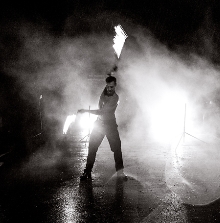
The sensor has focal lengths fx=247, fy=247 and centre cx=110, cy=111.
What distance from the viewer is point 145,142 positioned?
7.59 metres

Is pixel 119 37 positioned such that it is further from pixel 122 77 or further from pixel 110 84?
pixel 110 84

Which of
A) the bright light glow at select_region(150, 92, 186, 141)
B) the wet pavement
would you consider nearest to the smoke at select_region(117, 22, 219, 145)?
the bright light glow at select_region(150, 92, 186, 141)

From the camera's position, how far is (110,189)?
366 centimetres

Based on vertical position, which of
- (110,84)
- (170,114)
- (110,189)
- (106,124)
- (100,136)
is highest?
(110,84)

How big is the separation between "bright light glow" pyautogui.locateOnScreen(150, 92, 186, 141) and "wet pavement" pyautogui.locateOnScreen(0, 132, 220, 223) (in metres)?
5.24

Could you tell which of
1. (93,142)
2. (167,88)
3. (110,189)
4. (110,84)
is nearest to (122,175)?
(110,189)

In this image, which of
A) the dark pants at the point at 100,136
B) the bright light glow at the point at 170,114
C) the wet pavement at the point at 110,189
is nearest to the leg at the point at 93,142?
the dark pants at the point at 100,136

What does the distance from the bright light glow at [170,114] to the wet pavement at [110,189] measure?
5243 millimetres

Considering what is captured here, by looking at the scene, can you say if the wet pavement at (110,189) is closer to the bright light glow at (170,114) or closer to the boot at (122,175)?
the boot at (122,175)

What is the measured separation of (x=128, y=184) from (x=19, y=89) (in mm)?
7712

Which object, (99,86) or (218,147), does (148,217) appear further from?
(99,86)

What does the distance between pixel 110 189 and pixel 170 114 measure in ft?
29.0

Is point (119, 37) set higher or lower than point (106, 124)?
higher

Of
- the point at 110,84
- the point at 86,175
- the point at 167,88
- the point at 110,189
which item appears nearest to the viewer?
the point at 110,189
